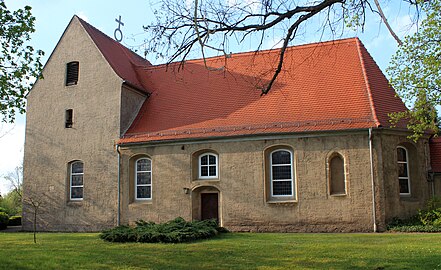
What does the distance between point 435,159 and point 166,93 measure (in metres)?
14.2

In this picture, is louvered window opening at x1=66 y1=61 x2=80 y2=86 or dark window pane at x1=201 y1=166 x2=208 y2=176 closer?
dark window pane at x1=201 y1=166 x2=208 y2=176

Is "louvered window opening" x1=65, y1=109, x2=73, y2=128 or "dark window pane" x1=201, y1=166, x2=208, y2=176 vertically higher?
"louvered window opening" x1=65, y1=109, x2=73, y2=128

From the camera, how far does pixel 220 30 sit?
303 inches

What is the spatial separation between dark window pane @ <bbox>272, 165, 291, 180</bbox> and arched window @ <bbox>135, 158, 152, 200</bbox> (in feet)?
21.2

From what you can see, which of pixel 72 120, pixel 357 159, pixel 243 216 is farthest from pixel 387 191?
pixel 72 120

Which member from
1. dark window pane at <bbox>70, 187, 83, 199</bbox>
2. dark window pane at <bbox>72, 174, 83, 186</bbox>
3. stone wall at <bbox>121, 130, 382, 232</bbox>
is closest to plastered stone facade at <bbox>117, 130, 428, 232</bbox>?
stone wall at <bbox>121, 130, 382, 232</bbox>

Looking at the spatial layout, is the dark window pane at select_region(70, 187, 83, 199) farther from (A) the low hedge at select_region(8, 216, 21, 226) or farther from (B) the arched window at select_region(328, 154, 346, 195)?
(B) the arched window at select_region(328, 154, 346, 195)

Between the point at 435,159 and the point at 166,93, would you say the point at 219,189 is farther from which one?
the point at 435,159

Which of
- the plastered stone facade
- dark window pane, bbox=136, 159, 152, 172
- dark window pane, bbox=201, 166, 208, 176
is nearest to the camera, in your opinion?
the plastered stone facade

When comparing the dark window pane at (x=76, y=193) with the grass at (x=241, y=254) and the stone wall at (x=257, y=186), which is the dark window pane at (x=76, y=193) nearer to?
the stone wall at (x=257, y=186)

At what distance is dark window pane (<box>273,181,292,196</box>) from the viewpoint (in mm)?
20031

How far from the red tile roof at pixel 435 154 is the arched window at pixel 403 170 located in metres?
1.22

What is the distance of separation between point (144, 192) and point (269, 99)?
7.90 meters

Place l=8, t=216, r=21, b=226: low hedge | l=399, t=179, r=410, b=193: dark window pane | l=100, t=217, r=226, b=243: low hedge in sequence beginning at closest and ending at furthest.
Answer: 1. l=100, t=217, r=226, b=243: low hedge
2. l=399, t=179, r=410, b=193: dark window pane
3. l=8, t=216, r=21, b=226: low hedge
